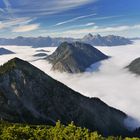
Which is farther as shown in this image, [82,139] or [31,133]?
[31,133]

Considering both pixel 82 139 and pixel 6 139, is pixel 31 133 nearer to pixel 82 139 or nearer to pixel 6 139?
pixel 6 139

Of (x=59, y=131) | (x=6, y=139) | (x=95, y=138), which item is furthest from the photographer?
(x=59, y=131)

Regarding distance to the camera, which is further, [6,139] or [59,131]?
[59,131]

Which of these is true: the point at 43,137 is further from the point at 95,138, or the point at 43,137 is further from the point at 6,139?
the point at 95,138

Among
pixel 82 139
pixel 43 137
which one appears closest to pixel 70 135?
pixel 82 139

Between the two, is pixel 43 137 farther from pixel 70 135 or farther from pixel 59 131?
pixel 70 135

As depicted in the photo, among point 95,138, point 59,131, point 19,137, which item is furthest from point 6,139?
point 95,138

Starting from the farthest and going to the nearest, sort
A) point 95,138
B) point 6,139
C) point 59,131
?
point 59,131 < point 6,139 < point 95,138
